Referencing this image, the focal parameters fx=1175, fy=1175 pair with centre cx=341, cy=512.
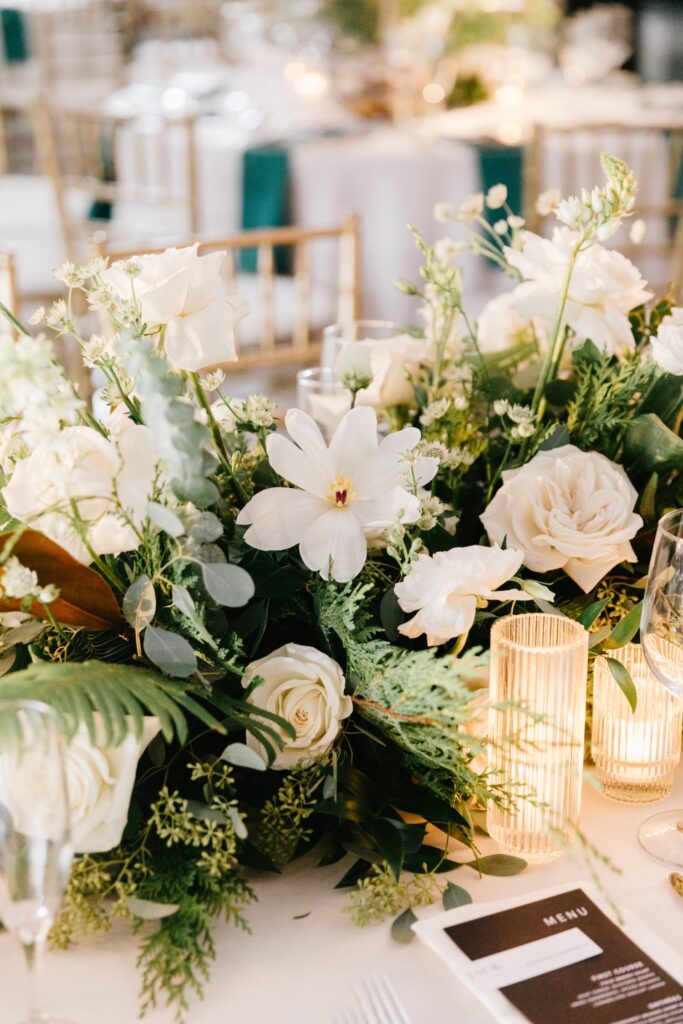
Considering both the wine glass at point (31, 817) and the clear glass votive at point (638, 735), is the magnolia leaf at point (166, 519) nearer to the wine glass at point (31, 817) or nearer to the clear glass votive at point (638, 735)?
the wine glass at point (31, 817)

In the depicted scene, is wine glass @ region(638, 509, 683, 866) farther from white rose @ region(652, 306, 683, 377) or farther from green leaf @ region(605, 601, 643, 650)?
white rose @ region(652, 306, 683, 377)

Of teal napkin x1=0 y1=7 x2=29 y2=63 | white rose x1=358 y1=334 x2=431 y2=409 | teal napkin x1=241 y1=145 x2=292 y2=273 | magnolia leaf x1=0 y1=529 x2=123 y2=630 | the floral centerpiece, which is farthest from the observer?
teal napkin x1=0 y1=7 x2=29 y2=63

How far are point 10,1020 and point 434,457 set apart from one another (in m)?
0.50

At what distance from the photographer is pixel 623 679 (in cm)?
91

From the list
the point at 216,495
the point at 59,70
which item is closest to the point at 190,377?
the point at 216,495

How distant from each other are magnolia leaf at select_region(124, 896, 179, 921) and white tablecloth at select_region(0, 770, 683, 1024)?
5cm

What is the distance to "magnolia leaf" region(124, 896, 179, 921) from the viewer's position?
77 cm

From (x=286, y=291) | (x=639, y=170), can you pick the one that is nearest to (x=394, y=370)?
(x=286, y=291)

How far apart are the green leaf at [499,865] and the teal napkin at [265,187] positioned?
297 cm

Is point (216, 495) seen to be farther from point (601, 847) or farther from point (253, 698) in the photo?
point (601, 847)

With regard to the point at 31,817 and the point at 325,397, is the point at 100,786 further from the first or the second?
the point at 325,397

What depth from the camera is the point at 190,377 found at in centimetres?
93

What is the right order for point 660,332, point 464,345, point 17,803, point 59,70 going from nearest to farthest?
1. point 17,803
2. point 660,332
3. point 464,345
4. point 59,70

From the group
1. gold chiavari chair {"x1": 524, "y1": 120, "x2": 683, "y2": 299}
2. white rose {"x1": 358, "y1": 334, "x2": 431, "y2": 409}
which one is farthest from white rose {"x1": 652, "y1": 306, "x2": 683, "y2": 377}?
gold chiavari chair {"x1": 524, "y1": 120, "x2": 683, "y2": 299}
